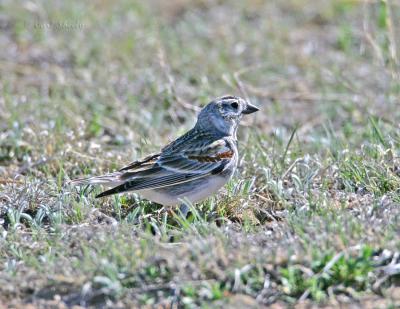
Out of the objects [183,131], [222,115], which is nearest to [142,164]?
[222,115]

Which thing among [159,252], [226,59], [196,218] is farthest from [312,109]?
[159,252]

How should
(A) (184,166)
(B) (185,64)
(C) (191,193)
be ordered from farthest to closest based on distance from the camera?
(B) (185,64) → (A) (184,166) → (C) (191,193)

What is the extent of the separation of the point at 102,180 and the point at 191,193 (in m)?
0.64

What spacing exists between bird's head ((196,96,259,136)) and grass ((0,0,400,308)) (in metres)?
0.34

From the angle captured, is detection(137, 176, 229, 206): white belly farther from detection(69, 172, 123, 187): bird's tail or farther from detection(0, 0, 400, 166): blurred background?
detection(0, 0, 400, 166): blurred background

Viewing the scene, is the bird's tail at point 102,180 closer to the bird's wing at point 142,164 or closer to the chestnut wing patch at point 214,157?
the bird's wing at point 142,164

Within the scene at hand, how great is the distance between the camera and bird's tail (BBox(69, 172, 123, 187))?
5.72m

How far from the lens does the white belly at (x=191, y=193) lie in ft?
19.4

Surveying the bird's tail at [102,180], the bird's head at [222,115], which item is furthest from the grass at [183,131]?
the bird's head at [222,115]

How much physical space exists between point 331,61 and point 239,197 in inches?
169

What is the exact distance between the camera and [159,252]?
489 centimetres

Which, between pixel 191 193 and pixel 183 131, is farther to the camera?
pixel 183 131

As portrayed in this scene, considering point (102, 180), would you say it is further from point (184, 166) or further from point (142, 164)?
point (184, 166)

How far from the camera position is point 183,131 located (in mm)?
8000
